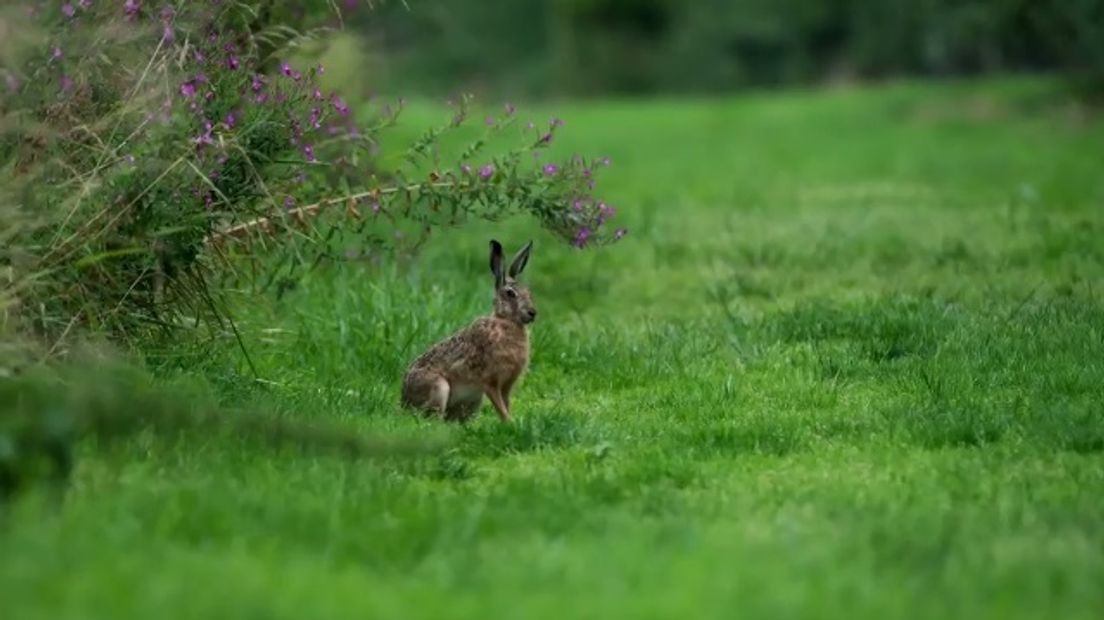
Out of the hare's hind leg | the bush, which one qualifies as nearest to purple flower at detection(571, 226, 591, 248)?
the bush

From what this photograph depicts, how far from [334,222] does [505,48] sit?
66228mm

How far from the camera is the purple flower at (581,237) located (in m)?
10.2

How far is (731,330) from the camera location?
1216 centimetres

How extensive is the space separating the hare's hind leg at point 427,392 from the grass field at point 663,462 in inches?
5.4

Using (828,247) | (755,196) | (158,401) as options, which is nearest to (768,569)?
(158,401)

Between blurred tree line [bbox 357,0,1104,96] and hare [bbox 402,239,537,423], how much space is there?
3292 centimetres

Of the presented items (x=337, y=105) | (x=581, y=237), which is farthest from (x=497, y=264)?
(x=337, y=105)

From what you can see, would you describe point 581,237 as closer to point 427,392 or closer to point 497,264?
point 497,264

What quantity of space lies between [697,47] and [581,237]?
5231 cm

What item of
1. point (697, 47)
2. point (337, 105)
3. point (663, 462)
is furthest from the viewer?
point (697, 47)

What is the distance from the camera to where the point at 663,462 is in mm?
8508

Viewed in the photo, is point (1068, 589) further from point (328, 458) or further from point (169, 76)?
point (169, 76)

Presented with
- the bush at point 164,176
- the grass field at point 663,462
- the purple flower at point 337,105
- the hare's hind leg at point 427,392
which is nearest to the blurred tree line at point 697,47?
the grass field at point 663,462

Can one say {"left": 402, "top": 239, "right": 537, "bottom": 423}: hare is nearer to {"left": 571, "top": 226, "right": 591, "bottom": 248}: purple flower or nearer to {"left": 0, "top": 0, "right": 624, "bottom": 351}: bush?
{"left": 571, "top": 226, "right": 591, "bottom": 248}: purple flower
